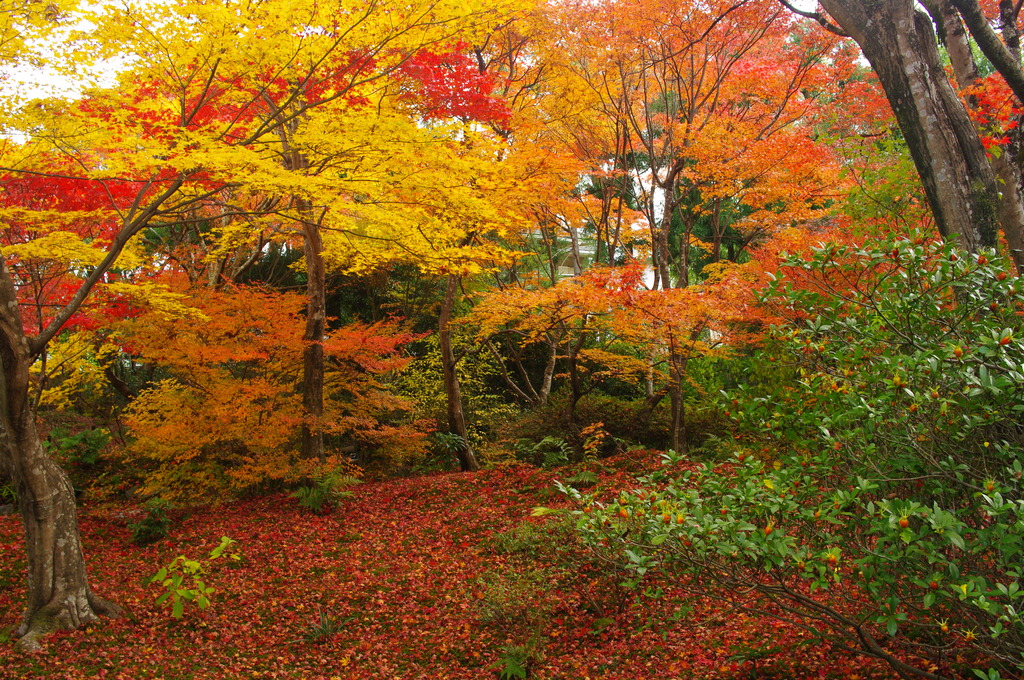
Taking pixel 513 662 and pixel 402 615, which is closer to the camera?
pixel 513 662

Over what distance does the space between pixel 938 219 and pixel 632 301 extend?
3.88 meters

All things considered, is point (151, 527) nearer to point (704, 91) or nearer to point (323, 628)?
point (323, 628)

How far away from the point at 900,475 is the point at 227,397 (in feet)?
25.3

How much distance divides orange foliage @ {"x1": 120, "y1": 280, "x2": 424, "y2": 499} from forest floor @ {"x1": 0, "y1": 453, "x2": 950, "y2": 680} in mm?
774

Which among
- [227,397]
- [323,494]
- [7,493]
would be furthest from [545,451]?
[7,493]

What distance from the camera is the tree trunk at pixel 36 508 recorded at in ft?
16.0

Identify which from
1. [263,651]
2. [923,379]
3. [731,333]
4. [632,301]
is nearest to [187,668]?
[263,651]

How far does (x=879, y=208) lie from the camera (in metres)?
7.64

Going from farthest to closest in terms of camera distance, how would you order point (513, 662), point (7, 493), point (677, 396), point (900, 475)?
point (7, 493)
point (677, 396)
point (513, 662)
point (900, 475)

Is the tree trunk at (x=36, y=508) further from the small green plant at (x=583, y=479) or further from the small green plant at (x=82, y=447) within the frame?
the small green plant at (x=82, y=447)

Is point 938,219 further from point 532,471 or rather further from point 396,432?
point 396,432

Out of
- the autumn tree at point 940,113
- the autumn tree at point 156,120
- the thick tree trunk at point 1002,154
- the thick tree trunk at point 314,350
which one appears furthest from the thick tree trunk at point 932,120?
the thick tree trunk at point 314,350

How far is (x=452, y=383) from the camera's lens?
1049 centimetres

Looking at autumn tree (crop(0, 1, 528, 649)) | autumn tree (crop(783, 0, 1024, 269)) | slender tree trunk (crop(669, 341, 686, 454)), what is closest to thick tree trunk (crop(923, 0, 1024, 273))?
autumn tree (crop(783, 0, 1024, 269))
